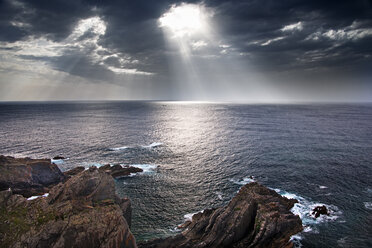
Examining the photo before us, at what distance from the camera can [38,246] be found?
71.2 ft

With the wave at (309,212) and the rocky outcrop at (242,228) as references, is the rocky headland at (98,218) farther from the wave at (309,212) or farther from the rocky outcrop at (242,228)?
the wave at (309,212)

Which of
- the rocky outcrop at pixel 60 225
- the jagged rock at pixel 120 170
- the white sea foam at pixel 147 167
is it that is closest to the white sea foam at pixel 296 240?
the rocky outcrop at pixel 60 225

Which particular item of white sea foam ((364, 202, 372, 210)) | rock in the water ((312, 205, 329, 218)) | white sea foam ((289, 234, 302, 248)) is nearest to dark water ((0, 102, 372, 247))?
white sea foam ((364, 202, 372, 210))

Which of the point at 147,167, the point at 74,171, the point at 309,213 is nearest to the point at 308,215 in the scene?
the point at 309,213

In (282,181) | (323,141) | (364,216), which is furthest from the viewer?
(323,141)

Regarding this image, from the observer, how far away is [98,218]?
24.1 metres

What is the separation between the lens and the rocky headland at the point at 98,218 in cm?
2273

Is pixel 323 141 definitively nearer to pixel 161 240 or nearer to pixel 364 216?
pixel 364 216

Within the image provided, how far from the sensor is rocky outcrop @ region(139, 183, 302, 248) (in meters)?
30.0

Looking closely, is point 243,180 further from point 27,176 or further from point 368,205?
point 27,176

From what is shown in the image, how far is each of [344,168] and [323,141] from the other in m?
36.1

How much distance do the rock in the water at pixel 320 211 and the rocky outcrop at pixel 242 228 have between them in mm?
6736

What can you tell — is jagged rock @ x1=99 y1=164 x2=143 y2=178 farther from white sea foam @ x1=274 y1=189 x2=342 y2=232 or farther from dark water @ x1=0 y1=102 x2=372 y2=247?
white sea foam @ x1=274 y1=189 x2=342 y2=232

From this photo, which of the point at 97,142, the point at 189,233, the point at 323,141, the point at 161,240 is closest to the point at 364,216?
the point at 189,233
